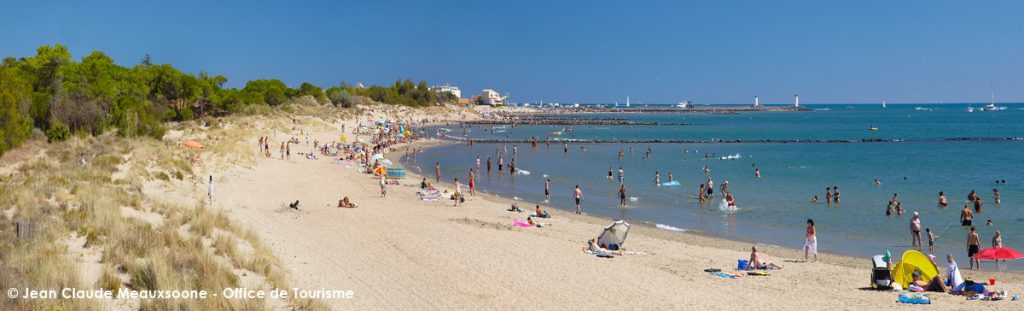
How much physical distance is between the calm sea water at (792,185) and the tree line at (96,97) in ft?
49.7

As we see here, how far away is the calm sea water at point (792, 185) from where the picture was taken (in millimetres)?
19453

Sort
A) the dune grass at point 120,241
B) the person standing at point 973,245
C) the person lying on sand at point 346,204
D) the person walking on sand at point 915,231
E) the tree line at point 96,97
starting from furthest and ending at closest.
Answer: the tree line at point 96,97, the person lying on sand at point 346,204, the person walking on sand at point 915,231, the person standing at point 973,245, the dune grass at point 120,241

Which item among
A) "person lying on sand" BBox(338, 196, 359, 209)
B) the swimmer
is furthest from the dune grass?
the swimmer

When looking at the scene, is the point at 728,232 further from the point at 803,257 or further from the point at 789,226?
the point at 803,257

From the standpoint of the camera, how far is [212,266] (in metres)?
9.50

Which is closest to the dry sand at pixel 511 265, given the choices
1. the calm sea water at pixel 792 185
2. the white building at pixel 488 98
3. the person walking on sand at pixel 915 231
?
the calm sea water at pixel 792 185

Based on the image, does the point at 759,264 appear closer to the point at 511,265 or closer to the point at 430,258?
the point at 511,265

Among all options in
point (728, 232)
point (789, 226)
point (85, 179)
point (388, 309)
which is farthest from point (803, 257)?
point (85, 179)

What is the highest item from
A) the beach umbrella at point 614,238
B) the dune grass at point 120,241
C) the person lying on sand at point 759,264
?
the dune grass at point 120,241

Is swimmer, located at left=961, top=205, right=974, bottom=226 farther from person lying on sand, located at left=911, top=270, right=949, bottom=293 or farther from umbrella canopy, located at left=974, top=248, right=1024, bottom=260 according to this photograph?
person lying on sand, located at left=911, top=270, right=949, bottom=293

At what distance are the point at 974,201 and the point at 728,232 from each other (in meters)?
10.4

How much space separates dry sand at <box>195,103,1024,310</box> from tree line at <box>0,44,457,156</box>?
1087 centimetres

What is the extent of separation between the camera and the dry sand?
1100 cm

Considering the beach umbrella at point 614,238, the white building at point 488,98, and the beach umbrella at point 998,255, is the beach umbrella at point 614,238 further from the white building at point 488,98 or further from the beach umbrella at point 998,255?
the white building at point 488,98
